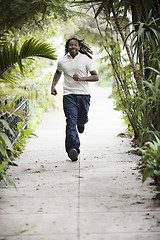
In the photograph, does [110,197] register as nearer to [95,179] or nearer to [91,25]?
[95,179]

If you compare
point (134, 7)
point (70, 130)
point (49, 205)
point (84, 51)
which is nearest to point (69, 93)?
point (70, 130)

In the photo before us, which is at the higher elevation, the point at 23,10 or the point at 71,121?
the point at 23,10

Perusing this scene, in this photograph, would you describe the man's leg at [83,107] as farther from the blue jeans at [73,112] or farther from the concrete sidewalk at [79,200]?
the concrete sidewalk at [79,200]

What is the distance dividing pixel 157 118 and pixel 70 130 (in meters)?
1.72

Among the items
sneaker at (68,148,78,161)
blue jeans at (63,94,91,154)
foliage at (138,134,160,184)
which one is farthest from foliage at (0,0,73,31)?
foliage at (138,134,160,184)

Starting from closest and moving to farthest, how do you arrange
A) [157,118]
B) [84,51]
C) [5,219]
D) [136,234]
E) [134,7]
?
[136,234] → [5,219] → [157,118] → [134,7] → [84,51]

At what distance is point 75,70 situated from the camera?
18.6 feet

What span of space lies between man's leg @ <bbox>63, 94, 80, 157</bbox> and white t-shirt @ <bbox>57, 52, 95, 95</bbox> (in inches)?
4.5

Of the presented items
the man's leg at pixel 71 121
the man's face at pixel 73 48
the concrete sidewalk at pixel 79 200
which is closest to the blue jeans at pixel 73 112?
the man's leg at pixel 71 121

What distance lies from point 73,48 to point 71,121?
1070 mm

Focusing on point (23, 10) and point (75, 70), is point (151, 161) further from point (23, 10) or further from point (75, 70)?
point (23, 10)

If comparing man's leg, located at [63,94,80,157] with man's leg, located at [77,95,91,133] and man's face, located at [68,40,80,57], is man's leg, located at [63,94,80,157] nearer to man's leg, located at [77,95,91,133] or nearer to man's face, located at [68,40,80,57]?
man's leg, located at [77,95,91,133]

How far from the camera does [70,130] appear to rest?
5496 mm

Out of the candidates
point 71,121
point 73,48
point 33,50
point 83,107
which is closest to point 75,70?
point 73,48
